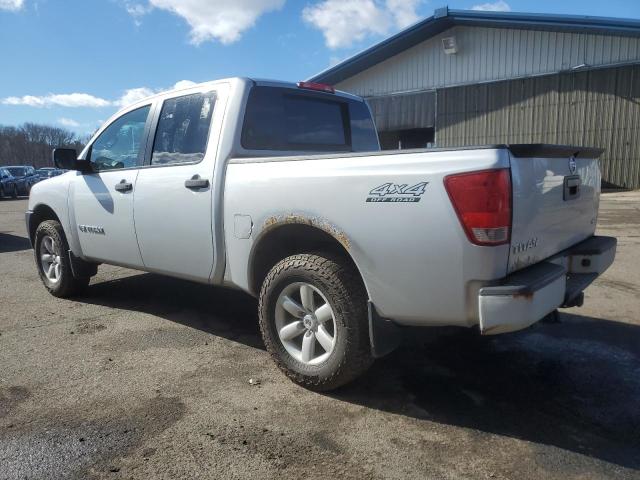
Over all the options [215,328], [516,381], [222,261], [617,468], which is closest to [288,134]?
[222,261]

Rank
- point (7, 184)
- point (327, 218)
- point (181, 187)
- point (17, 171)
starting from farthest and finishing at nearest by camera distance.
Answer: point (17, 171), point (7, 184), point (181, 187), point (327, 218)

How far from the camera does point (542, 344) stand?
3.99m

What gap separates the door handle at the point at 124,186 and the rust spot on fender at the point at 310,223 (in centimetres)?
166

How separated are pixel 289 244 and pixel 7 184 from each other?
87.1 ft

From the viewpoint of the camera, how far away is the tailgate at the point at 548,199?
247 centimetres

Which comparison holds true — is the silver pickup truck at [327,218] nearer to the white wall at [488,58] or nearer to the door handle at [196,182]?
the door handle at [196,182]

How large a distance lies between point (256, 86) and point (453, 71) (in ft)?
62.6

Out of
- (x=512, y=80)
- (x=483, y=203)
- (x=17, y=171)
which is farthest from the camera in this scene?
(x=17, y=171)

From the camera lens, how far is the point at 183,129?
4008mm

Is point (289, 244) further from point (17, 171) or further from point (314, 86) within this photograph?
point (17, 171)

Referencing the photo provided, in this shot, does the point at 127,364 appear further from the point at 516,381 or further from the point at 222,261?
the point at 516,381

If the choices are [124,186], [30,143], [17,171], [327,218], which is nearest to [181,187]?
[124,186]

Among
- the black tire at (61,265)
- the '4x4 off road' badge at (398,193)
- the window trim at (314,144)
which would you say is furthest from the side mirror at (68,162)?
the '4x4 off road' badge at (398,193)

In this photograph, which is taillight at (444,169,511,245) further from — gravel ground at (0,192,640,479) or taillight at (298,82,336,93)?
taillight at (298,82,336,93)
